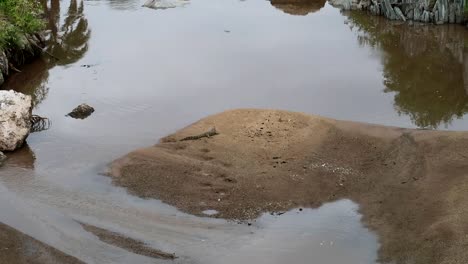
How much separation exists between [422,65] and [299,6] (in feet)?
48.7

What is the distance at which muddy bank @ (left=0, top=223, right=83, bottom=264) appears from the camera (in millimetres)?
12141

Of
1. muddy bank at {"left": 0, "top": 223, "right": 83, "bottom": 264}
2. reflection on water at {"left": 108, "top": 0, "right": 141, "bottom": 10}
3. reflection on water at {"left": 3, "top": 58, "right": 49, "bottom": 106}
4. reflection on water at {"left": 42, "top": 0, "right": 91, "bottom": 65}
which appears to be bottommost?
reflection on water at {"left": 3, "top": 58, "right": 49, "bottom": 106}

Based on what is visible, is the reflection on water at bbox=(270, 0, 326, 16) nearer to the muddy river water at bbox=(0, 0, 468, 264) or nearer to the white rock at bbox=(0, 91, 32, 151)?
the muddy river water at bbox=(0, 0, 468, 264)

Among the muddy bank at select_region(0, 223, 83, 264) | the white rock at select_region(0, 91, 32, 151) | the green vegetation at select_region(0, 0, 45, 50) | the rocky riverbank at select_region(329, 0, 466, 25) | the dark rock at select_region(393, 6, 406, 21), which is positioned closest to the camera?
the muddy bank at select_region(0, 223, 83, 264)

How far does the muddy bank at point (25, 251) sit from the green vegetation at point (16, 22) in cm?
1388

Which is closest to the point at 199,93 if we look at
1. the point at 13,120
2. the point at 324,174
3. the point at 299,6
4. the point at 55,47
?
the point at 13,120

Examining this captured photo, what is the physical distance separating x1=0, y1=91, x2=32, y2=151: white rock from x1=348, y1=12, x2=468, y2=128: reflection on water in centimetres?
1251

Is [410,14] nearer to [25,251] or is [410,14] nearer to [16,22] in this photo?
[16,22]

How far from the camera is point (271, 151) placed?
1714 centimetres

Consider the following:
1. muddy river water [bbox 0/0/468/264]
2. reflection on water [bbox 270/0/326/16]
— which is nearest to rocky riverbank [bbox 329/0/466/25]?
muddy river water [bbox 0/0/468/264]

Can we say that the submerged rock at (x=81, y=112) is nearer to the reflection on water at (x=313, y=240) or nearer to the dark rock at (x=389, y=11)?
the reflection on water at (x=313, y=240)

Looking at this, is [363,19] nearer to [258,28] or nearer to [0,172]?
[258,28]

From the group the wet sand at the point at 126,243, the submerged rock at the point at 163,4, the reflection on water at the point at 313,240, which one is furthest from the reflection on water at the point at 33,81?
the submerged rock at the point at 163,4

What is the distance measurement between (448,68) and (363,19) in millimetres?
10826
